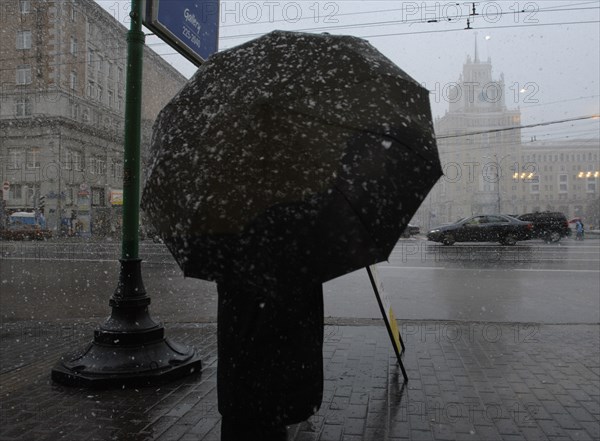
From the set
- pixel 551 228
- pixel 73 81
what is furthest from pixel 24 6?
pixel 551 228

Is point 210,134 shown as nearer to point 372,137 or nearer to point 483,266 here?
point 372,137

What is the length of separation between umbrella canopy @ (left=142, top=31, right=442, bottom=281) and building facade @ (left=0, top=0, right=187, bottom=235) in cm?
3147

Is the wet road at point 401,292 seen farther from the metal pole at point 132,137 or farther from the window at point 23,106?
the window at point 23,106

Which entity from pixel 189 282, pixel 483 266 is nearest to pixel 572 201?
pixel 483 266

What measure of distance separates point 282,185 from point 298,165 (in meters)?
0.08

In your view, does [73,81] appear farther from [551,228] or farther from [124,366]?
[124,366]

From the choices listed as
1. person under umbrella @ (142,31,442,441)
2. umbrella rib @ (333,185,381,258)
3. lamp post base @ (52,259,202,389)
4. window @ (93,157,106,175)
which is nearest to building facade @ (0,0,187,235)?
window @ (93,157,106,175)

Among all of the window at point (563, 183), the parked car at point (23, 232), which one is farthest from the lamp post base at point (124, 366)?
the window at point (563, 183)

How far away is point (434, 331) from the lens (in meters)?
5.47

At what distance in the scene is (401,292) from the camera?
28.4 ft

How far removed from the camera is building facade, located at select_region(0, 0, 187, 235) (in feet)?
102

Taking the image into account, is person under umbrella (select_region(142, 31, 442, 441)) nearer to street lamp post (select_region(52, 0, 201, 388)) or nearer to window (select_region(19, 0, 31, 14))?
street lamp post (select_region(52, 0, 201, 388))

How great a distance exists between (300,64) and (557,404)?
3053 millimetres

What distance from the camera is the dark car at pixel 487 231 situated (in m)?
20.6
